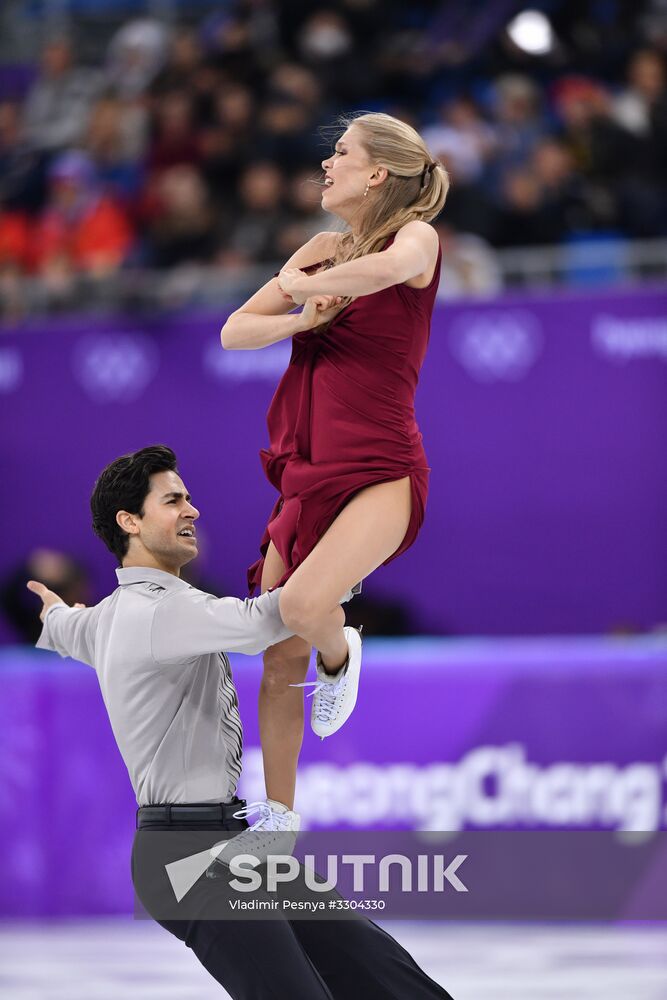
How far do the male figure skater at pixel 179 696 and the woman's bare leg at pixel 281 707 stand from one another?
6.6 inches

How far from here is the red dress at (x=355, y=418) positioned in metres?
4.16

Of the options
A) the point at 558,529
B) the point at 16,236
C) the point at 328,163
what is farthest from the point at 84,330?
the point at 328,163

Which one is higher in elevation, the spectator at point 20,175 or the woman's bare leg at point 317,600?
the spectator at point 20,175

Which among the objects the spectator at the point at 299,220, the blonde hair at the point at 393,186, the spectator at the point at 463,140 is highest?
the spectator at the point at 463,140

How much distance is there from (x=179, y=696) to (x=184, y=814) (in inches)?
11.9

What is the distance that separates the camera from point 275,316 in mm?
4258

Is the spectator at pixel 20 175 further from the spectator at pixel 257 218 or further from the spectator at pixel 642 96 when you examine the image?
the spectator at pixel 642 96

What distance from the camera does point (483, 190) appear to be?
9281 millimetres

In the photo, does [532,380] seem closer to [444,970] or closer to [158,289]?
[158,289]

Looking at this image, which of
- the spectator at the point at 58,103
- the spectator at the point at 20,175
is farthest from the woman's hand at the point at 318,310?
the spectator at the point at 58,103

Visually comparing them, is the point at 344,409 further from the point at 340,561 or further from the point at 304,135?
the point at 304,135

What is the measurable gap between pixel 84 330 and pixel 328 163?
5.39m

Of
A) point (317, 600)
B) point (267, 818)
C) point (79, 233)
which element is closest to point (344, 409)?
point (317, 600)

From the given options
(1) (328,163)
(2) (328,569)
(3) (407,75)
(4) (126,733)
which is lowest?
(4) (126,733)
